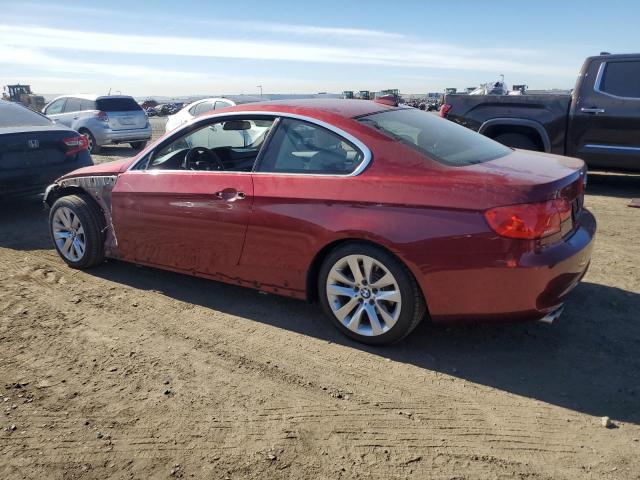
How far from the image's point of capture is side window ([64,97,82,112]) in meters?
15.7

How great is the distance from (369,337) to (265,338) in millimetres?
731

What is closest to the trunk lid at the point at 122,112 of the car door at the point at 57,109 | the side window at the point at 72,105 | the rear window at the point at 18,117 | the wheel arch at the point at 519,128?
the side window at the point at 72,105

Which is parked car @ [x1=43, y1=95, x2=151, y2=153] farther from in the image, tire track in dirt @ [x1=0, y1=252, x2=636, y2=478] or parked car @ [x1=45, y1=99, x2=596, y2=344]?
tire track in dirt @ [x1=0, y1=252, x2=636, y2=478]

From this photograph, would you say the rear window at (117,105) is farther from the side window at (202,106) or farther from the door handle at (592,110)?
the door handle at (592,110)

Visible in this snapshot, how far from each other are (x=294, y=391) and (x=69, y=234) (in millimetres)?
3098

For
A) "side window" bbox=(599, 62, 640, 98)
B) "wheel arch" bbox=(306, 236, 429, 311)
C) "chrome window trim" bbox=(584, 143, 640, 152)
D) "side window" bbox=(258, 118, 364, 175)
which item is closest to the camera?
"wheel arch" bbox=(306, 236, 429, 311)

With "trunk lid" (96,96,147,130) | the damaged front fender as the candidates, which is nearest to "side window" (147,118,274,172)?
the damaged front fender

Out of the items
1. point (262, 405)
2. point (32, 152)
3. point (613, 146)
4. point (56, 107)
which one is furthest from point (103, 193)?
point (56, 107)

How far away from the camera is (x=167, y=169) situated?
4438 millimetres

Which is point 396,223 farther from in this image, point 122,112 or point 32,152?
point 122,112

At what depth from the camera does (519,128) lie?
8.33 m

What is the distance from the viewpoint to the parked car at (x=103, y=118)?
14898mm

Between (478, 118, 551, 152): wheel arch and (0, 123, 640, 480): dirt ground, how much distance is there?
4040mm

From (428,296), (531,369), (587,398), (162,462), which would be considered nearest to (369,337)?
(428,296)
